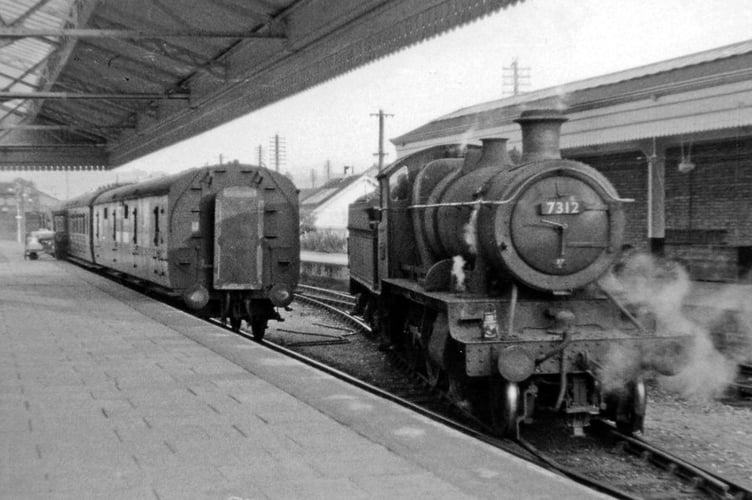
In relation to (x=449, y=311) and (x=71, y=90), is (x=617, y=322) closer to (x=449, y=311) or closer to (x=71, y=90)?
(x=449, y=311)

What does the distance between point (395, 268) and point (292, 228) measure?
12.0ft

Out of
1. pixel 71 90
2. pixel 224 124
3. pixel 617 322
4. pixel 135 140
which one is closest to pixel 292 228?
pixel 224 124

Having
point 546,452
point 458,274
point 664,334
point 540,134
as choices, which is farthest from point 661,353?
point 540,134

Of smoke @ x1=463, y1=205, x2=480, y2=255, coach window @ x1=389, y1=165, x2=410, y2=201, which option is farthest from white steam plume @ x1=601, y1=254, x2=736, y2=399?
coach window @ x1=389, y1=165, x2=410, y2=201

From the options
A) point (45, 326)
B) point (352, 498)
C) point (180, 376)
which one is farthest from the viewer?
point (45, 326)

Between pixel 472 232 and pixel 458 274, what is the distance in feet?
1.36

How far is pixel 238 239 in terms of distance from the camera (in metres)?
12.5

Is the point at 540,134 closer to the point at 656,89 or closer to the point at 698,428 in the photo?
the point at 698,428

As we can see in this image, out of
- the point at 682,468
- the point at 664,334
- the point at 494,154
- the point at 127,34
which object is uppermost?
the point at 127,34

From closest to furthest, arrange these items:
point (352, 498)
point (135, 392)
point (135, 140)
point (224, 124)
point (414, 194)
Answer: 1. point (352, 498)
2. point (135, 392)
3. point (414, 194)
4. point (224, 124)
5. point (135, 140)

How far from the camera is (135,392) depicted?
6.36m

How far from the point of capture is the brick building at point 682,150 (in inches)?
569

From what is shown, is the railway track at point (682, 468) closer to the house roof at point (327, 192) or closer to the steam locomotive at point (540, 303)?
the steam locomotive at point (540, 303)

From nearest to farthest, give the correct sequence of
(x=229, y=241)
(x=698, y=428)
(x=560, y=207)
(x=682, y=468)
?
(x=682, y=468), (x=560, y=207), (x=698, y=428), (x=229, y=241)
